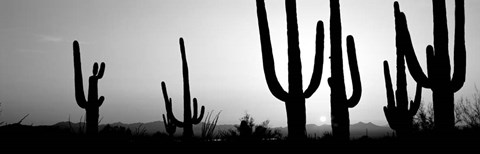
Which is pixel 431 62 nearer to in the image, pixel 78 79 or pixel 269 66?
pixel 269 66

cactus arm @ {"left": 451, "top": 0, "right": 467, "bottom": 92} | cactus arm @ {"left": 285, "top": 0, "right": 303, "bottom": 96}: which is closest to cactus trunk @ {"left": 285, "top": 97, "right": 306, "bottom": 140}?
cactus arm @ {"left": 285, "top": 0, "right": 303, "bottom": 96}

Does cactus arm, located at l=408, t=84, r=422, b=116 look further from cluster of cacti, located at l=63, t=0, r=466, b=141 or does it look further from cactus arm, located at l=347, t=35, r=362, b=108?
cactus arm, located at l=347, t=35, r=362, b=108

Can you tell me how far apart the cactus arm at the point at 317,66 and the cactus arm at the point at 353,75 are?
78 centimetres

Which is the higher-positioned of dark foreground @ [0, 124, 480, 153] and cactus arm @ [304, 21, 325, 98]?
cactus arm @ [304, 21, 325, 98]

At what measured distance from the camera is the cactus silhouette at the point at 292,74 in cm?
685

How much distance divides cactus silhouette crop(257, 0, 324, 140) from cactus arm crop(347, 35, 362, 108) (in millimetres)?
897

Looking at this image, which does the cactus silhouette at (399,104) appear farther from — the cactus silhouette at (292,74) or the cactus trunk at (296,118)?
the cactus trunk at (296,118)

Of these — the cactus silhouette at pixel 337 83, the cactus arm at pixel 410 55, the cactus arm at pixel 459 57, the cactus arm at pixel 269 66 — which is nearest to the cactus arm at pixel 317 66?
the cactus silhouette at pixel 337 83

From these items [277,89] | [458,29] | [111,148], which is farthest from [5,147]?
[458,29]

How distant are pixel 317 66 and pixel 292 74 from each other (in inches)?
23.6

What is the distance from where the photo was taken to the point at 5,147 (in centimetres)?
599

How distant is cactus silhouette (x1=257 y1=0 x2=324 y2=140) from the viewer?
6.85m

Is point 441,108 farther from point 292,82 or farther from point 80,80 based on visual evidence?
point 80,80

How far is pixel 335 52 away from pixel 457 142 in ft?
7.70
